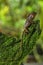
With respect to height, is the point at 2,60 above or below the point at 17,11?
below

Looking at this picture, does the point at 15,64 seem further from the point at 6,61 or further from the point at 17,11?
the point at 17,11

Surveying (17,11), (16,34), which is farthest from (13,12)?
(16,34)

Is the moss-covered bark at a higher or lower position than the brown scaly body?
lower

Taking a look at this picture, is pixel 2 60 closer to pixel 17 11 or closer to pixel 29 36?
pixel 29 36

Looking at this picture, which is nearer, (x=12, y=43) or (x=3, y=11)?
(x=12, y=43)

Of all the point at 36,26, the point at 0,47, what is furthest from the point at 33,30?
the point at 0,47

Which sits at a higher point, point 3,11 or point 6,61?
point 3,11

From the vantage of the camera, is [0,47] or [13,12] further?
[13,12]

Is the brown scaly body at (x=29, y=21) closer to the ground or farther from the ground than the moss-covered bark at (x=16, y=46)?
farther from the ground
